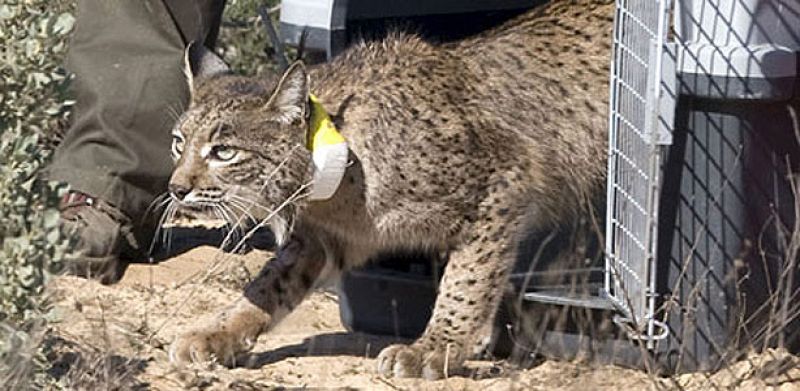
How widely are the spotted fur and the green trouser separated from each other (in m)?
0.86

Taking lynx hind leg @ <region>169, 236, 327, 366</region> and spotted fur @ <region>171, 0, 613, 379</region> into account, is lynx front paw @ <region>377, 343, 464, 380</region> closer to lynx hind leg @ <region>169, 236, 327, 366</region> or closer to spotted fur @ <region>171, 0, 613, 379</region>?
spotted fur @ <region>171, 0, 613, 379</region>

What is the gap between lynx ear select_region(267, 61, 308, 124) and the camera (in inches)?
184

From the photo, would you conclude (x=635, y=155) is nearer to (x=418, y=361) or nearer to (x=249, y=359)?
(x=418, y=361)

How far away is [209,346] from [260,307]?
280mm

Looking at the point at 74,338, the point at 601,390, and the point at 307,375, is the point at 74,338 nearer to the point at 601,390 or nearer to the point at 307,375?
the point at 307,375

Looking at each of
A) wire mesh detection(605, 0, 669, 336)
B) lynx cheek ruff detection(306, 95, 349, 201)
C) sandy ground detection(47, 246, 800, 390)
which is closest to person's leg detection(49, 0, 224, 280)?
sandy ground detection(47, 246, 800, 390)

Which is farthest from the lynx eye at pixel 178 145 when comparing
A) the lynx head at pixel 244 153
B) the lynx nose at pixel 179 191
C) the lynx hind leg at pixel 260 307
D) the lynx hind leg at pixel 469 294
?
the lynx hind leg at pixel 469 294

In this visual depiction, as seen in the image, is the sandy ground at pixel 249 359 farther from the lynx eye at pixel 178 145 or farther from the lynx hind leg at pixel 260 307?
the lynx eye at pixel 178 145

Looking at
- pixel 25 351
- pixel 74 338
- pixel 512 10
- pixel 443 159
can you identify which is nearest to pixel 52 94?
pixel 25 351

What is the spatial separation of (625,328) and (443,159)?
678 mm

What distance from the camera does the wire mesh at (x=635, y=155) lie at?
452cm

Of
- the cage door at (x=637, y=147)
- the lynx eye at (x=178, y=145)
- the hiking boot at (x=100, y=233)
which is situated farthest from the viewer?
the hiking boot at (x=100, y=233)

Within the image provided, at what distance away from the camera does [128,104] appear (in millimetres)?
5816

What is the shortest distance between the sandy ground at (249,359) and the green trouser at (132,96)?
292 mm
